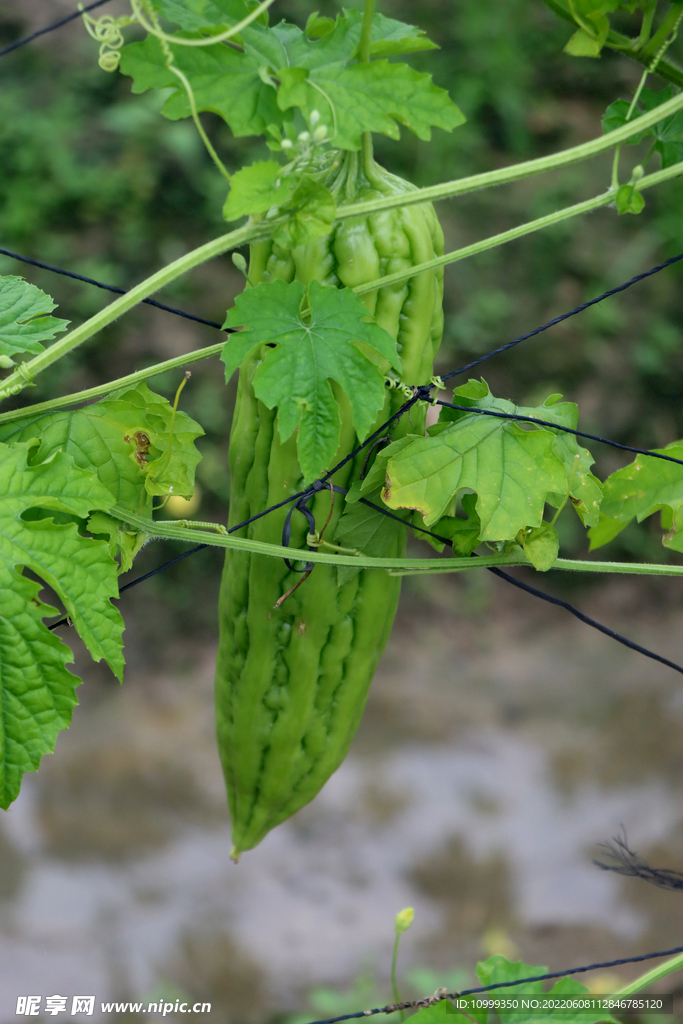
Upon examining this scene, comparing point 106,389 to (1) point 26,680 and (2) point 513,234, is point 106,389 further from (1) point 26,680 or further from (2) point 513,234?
(2) point 513,234

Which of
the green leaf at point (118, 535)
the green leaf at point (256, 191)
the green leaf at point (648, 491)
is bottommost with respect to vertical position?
the green leaf at point (648, 491)

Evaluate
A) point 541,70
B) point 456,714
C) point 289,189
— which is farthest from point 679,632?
point 289,189

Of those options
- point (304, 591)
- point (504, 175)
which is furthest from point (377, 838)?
point (504, 175)

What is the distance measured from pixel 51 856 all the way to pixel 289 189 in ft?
7.43

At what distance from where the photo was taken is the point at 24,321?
2.45 feet

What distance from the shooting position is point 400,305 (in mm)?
772

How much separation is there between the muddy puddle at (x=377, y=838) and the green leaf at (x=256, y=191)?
2.09 metres

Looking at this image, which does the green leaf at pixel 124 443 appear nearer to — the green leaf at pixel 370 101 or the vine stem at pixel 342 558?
the vine stem at pixel 342 558

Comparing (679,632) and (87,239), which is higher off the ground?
(87,239)

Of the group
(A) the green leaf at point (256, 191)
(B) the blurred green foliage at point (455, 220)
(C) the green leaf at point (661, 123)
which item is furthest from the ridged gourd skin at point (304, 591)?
(B) the blurred green foliage at point (455, 220)

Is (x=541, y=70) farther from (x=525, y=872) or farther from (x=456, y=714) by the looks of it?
(x=525, y=872)

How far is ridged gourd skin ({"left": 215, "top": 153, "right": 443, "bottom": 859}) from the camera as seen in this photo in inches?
30.1

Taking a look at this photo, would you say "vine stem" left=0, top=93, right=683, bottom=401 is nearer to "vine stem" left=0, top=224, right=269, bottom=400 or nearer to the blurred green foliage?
"vine stem" left=0, top=224, right=269, bottom=400

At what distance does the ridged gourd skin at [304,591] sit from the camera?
766mm
